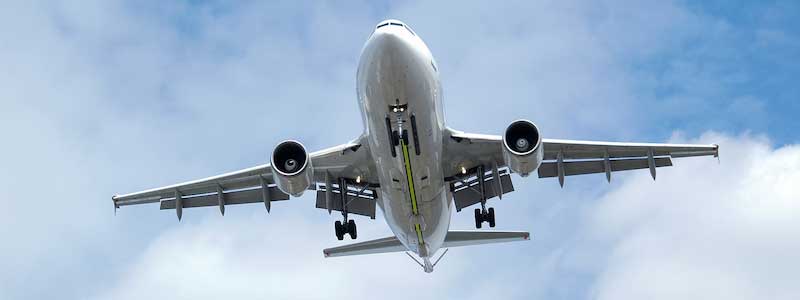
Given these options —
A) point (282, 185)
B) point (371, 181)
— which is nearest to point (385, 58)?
Answer: point (282, 185)

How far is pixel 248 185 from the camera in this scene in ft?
85.8

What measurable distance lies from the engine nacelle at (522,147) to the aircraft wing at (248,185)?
3.71 metres

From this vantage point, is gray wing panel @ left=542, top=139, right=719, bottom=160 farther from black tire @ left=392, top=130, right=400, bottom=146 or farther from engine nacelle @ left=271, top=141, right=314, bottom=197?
engine nacelle @ left=271, top=141, right=314, bottom=197

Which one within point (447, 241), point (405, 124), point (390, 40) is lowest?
point (447, 241)

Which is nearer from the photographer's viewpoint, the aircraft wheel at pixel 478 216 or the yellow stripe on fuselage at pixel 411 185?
the yellow stripe on fuselage at pixel 411 185

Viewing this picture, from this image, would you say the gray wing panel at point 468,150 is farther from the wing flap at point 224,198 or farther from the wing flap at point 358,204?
the wing flap at point 224,198

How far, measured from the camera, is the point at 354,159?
23688 mm

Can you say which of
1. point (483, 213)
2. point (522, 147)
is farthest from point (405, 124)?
point (483, 213)

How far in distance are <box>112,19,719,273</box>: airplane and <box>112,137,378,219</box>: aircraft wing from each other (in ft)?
0.10

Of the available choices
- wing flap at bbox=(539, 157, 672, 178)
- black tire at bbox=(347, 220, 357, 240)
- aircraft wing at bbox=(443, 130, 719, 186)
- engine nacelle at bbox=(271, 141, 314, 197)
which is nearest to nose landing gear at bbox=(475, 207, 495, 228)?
aircraft wing at bbox=(443, 130, 719, 186)

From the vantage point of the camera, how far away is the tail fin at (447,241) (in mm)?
26891

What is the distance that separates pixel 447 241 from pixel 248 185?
608 centimetres

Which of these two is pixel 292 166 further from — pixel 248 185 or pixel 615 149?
pixel 615 149

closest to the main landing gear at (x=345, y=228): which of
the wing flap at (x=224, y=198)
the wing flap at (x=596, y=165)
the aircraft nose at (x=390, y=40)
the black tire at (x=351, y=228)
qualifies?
the black tire at (x=351, y=228)
